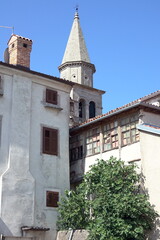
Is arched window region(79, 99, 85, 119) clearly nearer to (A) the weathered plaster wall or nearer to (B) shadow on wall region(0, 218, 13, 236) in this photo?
(A) the weathered plaster wall

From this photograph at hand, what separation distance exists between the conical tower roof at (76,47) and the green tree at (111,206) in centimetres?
2316

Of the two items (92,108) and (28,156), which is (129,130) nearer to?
(28,156)

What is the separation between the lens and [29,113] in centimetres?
2105

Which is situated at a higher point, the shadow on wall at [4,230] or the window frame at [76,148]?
the window frame at [76,148]

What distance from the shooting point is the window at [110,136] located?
2066cm

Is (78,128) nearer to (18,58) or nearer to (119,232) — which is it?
(18,58)

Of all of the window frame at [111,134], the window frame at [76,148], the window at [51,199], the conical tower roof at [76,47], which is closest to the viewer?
the window at [51,199]

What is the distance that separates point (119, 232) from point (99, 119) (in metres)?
6.60

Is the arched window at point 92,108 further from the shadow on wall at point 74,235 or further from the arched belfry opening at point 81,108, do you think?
the shadow on wall at point 74,235

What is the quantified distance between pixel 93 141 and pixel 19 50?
6669 mm

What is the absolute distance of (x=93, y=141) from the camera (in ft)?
72.2

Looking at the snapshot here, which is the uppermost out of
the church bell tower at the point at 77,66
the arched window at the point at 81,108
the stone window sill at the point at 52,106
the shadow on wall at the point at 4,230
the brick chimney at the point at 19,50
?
the church bell tower at the point at 77,66

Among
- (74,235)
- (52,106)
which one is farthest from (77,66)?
(74,235)

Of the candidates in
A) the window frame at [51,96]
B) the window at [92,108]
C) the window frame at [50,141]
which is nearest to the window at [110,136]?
the window frame at [50,141]
